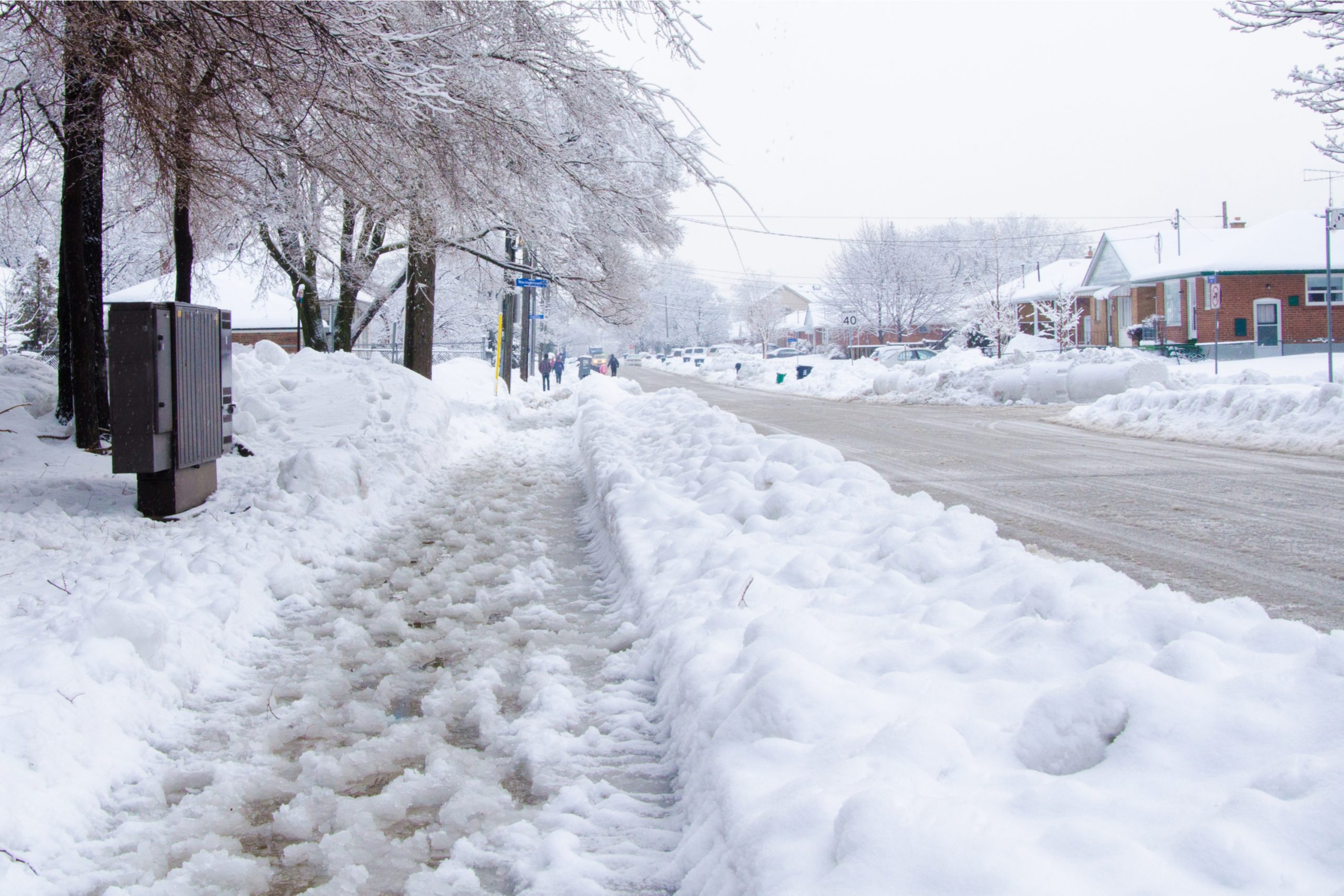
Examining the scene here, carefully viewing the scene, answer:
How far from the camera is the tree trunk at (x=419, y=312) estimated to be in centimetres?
1658

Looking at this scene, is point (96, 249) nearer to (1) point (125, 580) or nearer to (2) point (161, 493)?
(2) point (161, 493)

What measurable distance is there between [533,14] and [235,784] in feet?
21.3

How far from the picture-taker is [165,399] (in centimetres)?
768

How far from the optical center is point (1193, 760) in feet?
8.64

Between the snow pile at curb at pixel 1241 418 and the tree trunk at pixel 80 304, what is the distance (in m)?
13.9

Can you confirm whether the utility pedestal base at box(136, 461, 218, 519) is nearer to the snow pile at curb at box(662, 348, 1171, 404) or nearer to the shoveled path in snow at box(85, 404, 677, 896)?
A: the shoveled path in snow at box(85, 404, 677, 896)

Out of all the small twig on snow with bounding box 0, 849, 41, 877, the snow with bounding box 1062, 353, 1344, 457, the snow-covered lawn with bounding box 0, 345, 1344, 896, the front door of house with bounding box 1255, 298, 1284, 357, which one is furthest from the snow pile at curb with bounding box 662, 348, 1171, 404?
the small twig on snow with bounding box 0, 849, 41, 877

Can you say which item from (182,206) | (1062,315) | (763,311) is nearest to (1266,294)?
(1062,315)

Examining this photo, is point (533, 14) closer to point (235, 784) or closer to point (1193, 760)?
point (235, 784)

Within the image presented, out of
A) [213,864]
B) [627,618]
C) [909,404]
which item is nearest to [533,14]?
[627,618]

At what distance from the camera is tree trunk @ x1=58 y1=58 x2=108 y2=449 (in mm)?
9289

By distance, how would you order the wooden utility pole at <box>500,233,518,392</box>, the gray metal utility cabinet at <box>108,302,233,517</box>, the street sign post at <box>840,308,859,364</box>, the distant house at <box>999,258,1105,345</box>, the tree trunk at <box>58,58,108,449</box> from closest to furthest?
the gray metal utility cabinet at <box>108,302,233,517</box> → the tree trunk at <box>58,58,108,449</box> → the wooden utility pole at <box>500,233,518,392</box> → the distant house at <box>999,258,1105,345</box> → the street sign post at <box>840,308,859,364</box>

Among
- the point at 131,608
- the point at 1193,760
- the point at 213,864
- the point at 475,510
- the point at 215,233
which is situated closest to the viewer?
the point at 1193,760

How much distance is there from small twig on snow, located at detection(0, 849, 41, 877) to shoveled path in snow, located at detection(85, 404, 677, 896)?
0.17m
